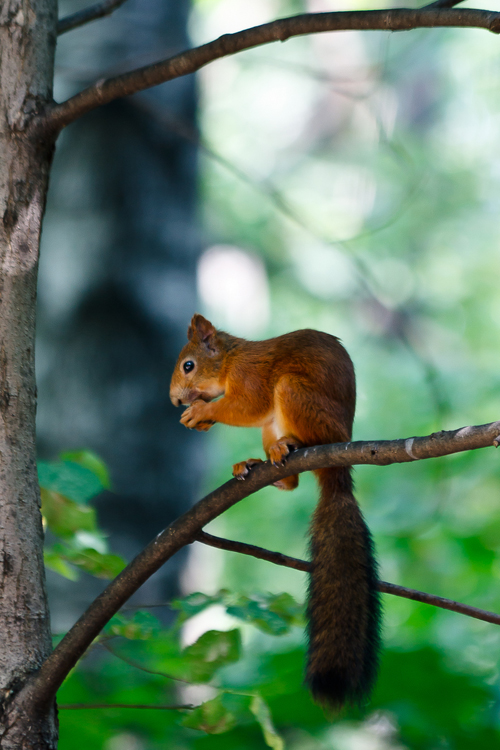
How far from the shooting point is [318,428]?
1.26 meters

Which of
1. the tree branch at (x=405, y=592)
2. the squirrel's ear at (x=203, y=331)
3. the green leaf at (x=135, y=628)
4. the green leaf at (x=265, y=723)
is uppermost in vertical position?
the squirrel's ear at (x=203, y=331)

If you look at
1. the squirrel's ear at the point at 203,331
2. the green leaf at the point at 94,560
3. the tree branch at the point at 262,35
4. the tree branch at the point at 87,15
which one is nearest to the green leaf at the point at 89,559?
the green leaf at the point at 94,560

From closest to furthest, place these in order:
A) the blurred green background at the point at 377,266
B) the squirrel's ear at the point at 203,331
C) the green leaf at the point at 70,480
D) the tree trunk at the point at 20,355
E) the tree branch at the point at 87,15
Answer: the tree trunk at the point at 20,355 → the green leaf at the point at 70,480 → the tree branch at the point at 87,15 → the squirrel's ear at the point at 203,331 → the blurred green background at the point at 377,266

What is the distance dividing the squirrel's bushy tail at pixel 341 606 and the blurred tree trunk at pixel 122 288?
96cm

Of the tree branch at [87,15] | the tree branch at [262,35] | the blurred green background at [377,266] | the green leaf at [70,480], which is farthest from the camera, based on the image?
the blurred green background at [377,266]

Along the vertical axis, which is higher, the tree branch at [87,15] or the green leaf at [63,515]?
the tree branch at [87,15]

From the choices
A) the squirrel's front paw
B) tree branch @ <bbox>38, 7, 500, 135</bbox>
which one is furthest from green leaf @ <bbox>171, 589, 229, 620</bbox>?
tree branch @ <bbox>38, 7, 500, 135</bbox>

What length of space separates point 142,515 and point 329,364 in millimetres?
1014

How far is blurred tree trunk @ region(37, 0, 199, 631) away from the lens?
2.12 metres

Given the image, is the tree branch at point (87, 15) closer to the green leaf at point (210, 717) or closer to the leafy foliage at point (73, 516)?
the leafy foliage at point (73, 516)

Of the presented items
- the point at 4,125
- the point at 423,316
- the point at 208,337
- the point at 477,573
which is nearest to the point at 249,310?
the point at 423,316

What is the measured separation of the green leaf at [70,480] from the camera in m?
1.17

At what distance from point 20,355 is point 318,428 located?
533 mm

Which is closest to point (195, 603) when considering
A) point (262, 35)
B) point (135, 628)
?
point (135, 628)
